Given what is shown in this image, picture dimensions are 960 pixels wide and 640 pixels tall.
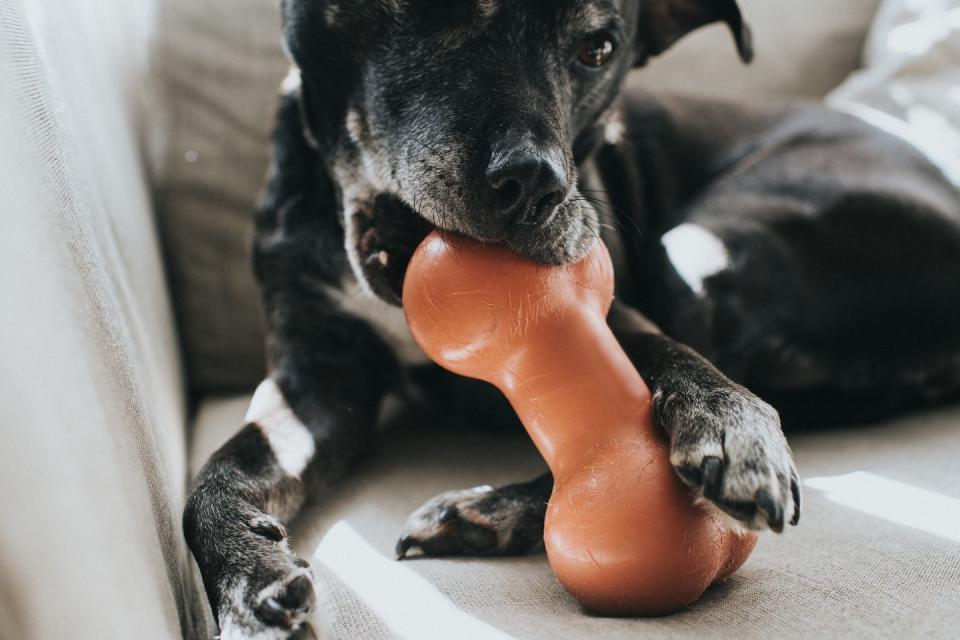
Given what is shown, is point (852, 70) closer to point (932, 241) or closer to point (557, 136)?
point (932, 241)

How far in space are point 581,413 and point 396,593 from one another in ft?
1.01

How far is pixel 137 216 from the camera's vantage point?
176cm

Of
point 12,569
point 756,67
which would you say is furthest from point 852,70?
point 12,569

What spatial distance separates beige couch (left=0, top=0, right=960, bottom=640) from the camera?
77cm

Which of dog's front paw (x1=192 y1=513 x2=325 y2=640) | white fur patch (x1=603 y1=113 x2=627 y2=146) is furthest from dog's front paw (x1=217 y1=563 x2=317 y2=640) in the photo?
white fur patch (x1=603 y1=113 x2=627 y2=146)

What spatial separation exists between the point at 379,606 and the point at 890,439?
1.06m

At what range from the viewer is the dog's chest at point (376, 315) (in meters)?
1.65

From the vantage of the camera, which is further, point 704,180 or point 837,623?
point 704,180

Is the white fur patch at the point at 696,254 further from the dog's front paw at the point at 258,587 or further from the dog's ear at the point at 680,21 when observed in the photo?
the dog's front paw at the point at 258,587

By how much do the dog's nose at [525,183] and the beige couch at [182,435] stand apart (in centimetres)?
47

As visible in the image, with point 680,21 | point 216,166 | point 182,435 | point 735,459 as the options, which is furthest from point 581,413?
point 216,166

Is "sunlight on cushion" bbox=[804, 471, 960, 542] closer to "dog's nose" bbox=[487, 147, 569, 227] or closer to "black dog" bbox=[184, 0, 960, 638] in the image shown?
"black dog" bbox=[184, 0, 960, 638]

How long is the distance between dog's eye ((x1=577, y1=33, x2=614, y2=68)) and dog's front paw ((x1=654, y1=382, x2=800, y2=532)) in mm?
662

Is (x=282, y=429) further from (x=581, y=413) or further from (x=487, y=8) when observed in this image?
(x=487, y=8)
